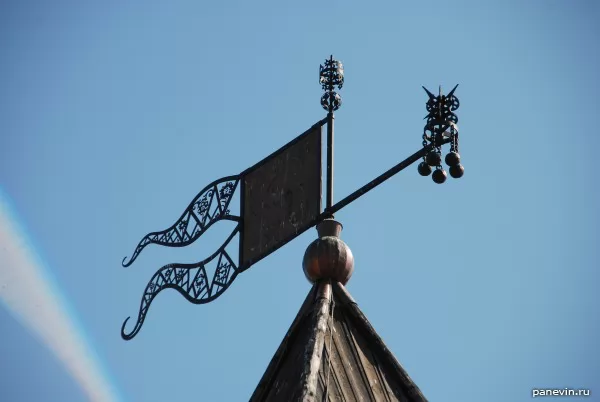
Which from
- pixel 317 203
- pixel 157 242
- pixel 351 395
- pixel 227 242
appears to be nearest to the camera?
pixel 351 395

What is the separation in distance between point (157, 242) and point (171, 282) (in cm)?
Result: 56

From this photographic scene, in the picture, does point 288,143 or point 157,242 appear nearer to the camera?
point 288,143

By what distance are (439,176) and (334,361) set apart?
130 centimetres

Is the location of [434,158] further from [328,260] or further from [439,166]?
[328,260]

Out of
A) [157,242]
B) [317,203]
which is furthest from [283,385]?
[157,242]

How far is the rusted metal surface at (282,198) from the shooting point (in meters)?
7.86

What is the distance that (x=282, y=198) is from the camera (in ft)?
26.6

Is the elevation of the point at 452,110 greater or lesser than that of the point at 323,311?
greater

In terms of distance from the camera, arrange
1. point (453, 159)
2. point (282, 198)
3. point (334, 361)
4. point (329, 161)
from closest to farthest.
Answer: point (334, 361) < point (453, 159) < point (329, 161) < point (282, 198)

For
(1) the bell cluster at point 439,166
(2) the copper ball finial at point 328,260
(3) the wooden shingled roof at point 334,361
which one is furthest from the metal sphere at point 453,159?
(3) the wooden shingled roof at point 334,361

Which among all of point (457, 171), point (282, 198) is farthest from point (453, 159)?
point (282, 198)

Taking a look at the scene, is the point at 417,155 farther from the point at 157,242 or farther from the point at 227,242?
the point at 157,242

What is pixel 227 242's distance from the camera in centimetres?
841

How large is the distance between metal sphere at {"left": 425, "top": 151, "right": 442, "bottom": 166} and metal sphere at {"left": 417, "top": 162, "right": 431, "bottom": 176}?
0.22 ft
